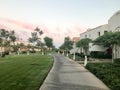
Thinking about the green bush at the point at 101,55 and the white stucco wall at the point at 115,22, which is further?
the green bush at the point at 101,55

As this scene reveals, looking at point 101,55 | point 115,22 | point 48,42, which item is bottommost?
point 101,55

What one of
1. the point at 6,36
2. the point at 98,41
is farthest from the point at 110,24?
the point at 6,36

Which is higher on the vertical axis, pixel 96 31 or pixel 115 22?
pixel 96 31

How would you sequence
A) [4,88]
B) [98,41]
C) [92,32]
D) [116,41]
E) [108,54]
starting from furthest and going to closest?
[92,32] < [108,54] < [98,41] < [116,41] < [4,88]

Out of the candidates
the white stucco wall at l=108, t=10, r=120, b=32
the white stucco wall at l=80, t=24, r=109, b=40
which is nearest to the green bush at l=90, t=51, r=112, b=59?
the white stucco wall at l=108, t=10, r=120, b=32

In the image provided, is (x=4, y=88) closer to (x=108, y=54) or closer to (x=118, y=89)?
(x=118, y=89)

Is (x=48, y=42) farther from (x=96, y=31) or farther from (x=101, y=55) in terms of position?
(x=101, y=55)

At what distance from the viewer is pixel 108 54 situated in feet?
179

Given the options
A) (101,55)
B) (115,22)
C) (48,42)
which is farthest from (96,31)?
(48,42)

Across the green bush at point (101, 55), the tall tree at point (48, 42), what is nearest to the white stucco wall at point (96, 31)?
the green bush at point (101, 55)

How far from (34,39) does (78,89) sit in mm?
150907

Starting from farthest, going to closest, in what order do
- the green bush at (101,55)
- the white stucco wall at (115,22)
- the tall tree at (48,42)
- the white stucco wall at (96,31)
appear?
the tall tree at (48,42) → the white stucco wall at (96,31) → the green bush at (101,55) → the white stucco wall at (115,22)

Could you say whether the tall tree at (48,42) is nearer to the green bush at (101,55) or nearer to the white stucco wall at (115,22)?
the green bush at (101,55)

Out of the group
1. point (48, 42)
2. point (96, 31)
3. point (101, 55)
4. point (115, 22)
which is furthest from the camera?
point (48, 42)
